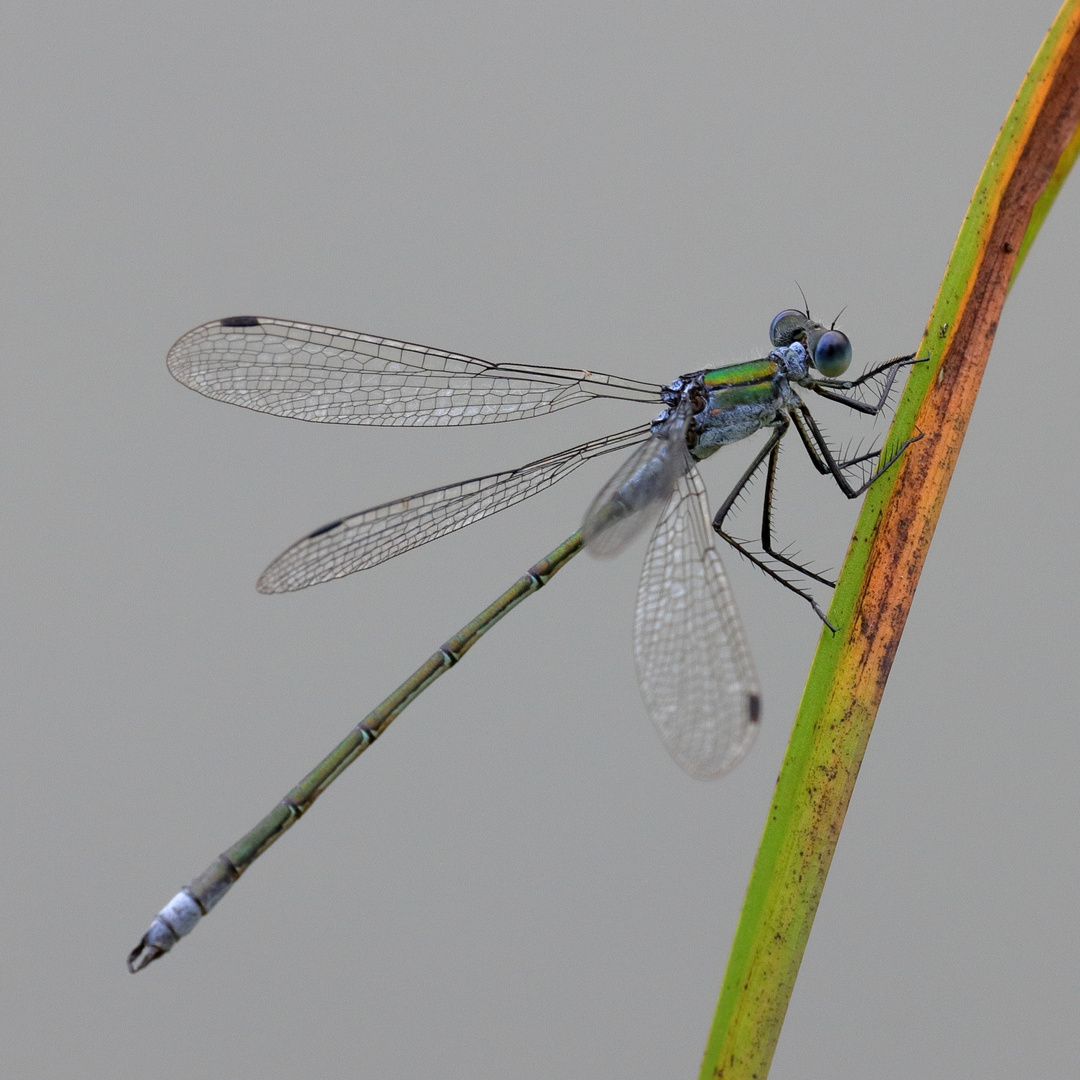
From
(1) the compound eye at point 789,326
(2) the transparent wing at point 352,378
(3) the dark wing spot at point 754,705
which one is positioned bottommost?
(3) the dark wing spot at point 754,705

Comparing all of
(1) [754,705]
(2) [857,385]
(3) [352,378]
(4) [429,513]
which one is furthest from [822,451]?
(3) [352,378]

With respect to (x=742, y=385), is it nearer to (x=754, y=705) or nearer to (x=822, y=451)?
(x=822, y=451)

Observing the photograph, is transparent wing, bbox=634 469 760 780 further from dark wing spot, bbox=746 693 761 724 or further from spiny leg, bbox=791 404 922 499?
spiny leg, bbox=791 404 922 499

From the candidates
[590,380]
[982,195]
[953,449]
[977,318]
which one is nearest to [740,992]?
[953,449]

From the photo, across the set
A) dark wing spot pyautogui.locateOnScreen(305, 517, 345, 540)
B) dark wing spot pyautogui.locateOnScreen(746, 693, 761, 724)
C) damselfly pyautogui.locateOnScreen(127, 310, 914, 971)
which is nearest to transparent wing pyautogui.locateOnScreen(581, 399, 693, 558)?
damselfly pyautogui.locateOnScreen(127, 310, 914, 971)

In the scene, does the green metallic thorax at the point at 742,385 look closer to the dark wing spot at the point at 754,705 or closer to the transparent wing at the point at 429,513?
the transparent wing at the point at 429,513

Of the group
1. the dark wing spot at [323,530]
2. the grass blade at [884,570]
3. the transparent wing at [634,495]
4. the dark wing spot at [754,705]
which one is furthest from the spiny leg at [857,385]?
the dark wing spot at [323,530]

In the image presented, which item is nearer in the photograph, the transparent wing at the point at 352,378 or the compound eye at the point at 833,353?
the compound eye at the point at 833,353
